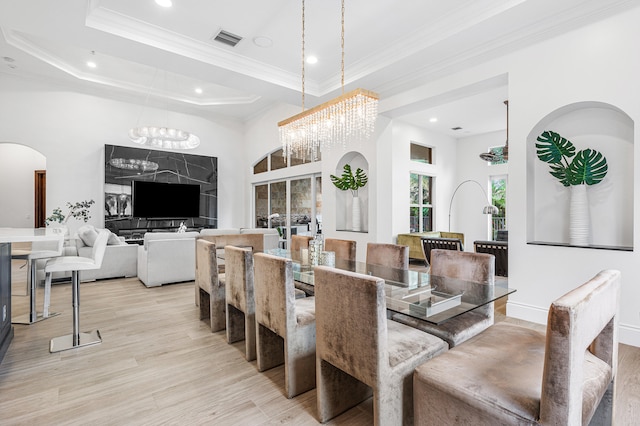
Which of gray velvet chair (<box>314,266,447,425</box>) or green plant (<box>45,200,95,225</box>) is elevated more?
green plant (<box>45,200,95,225</box>)

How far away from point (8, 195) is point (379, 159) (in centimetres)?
1010

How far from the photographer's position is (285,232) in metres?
7.82

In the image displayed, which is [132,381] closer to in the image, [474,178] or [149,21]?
[149,21]

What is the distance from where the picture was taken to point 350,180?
5.61 meters

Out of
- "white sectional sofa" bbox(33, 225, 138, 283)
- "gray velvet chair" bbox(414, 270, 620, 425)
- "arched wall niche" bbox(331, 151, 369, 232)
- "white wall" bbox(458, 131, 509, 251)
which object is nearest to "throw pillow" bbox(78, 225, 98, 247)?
"white sectional sofa" bbox(33, 225, 138, 283)

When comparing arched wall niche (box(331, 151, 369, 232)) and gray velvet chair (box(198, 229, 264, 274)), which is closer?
gray velvet chair (box(198, 229, 264, 274))

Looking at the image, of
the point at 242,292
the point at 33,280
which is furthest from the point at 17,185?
the point at 242,292

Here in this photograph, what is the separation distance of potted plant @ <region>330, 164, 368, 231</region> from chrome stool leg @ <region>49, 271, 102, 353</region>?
3980 millimetres

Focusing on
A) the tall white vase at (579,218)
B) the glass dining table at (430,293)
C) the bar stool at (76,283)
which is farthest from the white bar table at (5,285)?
the tall white vase at (579,218)

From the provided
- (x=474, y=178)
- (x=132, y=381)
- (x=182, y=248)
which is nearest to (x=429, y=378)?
(x=132, y=381)

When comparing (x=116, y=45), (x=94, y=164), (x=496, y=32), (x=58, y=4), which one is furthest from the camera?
(x=94, y=164)

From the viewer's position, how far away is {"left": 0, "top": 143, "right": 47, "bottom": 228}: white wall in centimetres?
868

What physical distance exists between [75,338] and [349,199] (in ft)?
14.8

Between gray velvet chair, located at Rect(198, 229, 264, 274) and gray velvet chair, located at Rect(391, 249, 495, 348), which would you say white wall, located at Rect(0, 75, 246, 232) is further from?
gray velvet chair, located at Rect(391, 249, 495, 348)
